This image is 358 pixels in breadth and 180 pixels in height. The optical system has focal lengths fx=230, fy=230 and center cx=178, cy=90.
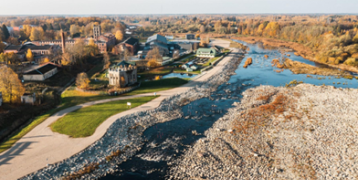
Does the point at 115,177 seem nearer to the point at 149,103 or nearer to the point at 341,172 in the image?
the point at 149,103

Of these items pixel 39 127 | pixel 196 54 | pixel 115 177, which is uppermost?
pixel 196 54

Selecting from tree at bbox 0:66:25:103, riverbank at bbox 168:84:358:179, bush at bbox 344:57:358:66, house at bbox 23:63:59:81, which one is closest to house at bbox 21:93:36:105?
tree at bbox 0:66:25:103

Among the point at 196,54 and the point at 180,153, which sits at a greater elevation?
the point at 196,54

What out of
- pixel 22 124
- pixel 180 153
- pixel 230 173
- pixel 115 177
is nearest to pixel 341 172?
pixel 230 173

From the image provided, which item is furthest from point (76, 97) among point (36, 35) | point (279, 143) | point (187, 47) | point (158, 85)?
point (36, 35)

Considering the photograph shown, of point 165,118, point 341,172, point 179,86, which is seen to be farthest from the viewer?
point 179,86

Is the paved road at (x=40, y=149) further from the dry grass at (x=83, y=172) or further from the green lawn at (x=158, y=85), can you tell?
the green lawn at (x=158, y=85)

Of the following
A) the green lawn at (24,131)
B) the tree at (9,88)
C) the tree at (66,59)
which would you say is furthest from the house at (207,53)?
the tree at (9,88)

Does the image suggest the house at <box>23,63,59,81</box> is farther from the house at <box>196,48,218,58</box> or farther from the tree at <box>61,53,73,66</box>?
the house at <box>196,48,218,58</box>
